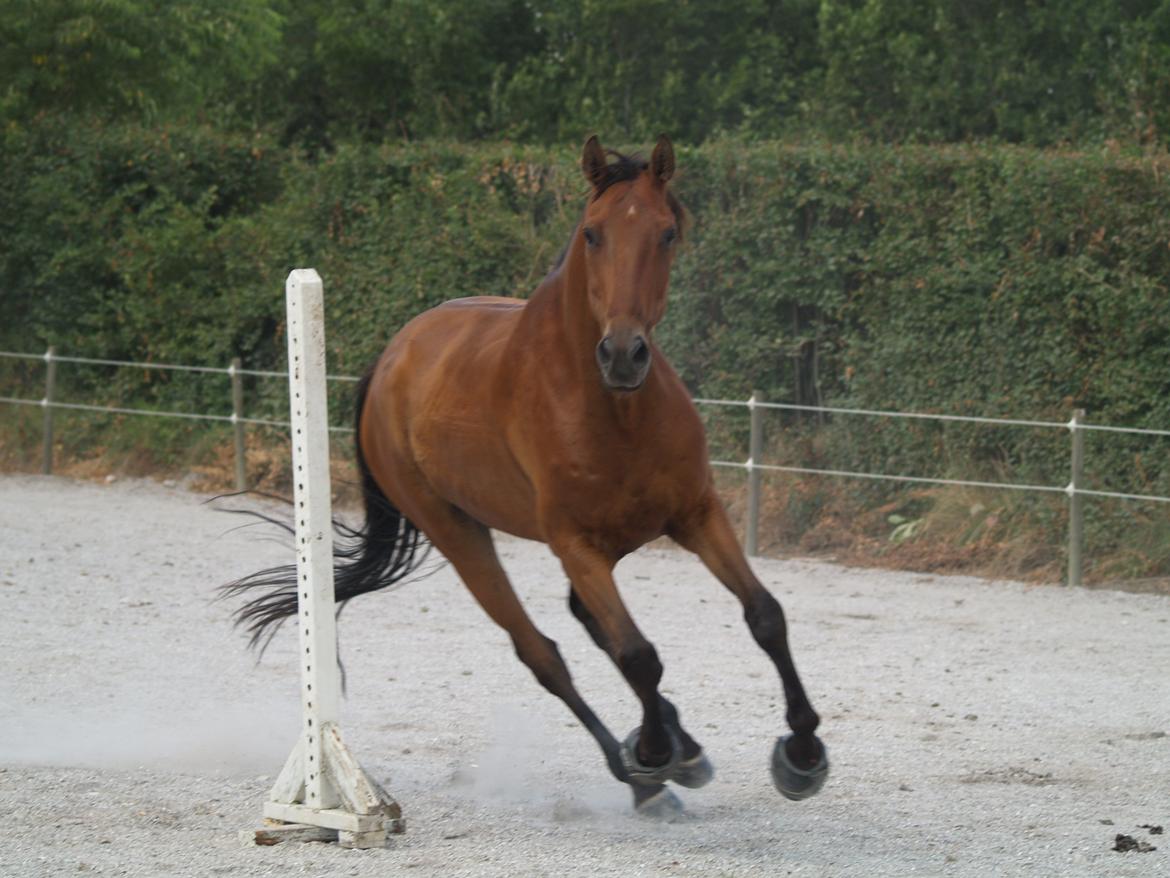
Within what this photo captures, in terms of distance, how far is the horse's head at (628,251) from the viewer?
4.33 meters

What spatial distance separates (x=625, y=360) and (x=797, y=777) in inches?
60.2

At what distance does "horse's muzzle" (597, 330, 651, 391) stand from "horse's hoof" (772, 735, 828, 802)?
4.44ft

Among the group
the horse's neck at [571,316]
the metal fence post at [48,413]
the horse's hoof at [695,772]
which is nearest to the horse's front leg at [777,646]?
the horse's hoof at [695,772]

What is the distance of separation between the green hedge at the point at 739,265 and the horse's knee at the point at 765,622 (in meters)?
6.22

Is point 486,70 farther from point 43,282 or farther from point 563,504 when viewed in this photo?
point 563,504

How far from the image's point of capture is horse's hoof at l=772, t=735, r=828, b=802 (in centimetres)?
482

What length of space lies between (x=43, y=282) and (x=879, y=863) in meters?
12.9

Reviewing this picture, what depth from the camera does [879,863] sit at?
14.4 ft

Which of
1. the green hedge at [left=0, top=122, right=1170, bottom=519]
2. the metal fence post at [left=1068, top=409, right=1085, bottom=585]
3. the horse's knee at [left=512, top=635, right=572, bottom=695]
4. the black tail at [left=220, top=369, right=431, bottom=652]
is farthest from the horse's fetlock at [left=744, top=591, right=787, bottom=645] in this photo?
the green hedge at [left=0, top=122, right=1170, bottom=519]

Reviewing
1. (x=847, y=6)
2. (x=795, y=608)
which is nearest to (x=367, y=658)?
(x=795, y=608)

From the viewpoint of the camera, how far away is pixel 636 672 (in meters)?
4.80

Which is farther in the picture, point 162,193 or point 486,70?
point 486,70

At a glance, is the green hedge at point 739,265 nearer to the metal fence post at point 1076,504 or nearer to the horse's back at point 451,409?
the metal fence post at point 1076,504

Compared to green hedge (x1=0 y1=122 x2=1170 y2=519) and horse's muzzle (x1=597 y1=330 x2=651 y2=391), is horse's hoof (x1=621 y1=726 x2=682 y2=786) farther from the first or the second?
green hedge (x1=0 y1=122 x2=1170 y2=519)
